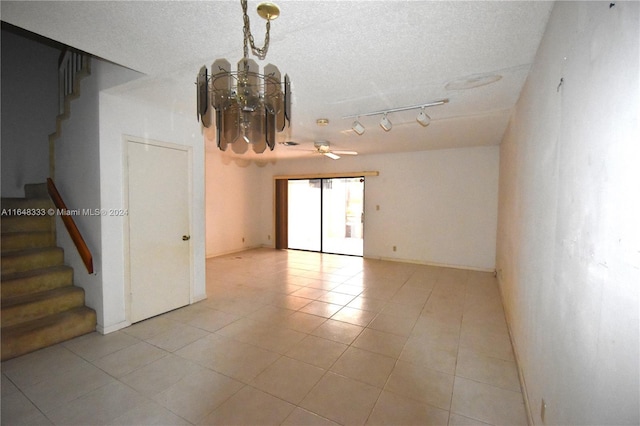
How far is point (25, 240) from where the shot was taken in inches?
127

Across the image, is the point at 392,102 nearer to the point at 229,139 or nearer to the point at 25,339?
the point at 229,139

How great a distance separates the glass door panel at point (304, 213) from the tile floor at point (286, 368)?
4.52 m

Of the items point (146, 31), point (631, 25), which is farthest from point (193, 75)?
point (631, 25)

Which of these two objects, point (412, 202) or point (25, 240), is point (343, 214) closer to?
point (412, 202)

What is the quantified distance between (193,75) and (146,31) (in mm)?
625

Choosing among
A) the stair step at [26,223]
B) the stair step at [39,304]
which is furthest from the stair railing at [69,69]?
the stair step at [39,304]

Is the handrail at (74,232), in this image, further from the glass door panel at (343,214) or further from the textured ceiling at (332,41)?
the glass door panel at (343,214)

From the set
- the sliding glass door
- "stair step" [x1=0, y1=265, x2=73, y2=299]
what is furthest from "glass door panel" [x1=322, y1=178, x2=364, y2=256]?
"stair step" [x1=0, y1=265, x2=73, y2=299]

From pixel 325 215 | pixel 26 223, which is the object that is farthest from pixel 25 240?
pixel 325 215

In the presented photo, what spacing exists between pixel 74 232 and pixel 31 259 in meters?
0.73

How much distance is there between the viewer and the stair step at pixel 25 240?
3.08 m

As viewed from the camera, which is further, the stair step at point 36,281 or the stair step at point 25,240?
the stair step at point 25,240

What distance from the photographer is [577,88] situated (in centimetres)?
111

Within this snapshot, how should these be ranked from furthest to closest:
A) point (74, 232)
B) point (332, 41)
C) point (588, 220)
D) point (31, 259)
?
point (31, 259)
point (74, 232)
point (332, 41)
point (588, 220)
